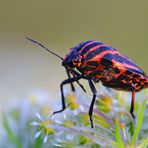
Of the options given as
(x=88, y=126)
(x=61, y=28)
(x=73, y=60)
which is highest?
(x=73, y=60)

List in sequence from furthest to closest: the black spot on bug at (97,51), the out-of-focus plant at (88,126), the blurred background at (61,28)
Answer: the blurred background at (61,28) < the black spot on bug at (97,51) < the out-of-focus plant at (88,126)

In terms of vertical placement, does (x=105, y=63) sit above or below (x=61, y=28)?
above

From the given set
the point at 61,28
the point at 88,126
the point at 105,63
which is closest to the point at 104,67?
the point at 105,63

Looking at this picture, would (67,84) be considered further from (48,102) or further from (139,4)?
(139,4)

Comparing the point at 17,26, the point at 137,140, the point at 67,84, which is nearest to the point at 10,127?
the point at 67,84

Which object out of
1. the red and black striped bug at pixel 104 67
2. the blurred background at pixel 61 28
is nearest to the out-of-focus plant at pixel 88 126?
the red and black striped bug at pixel 104 67

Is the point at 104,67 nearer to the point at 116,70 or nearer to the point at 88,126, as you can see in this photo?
the point at 116,70

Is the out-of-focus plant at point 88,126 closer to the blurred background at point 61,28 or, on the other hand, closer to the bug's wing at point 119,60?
the bug's wing at point 119,60

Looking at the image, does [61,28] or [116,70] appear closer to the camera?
[116,70]
